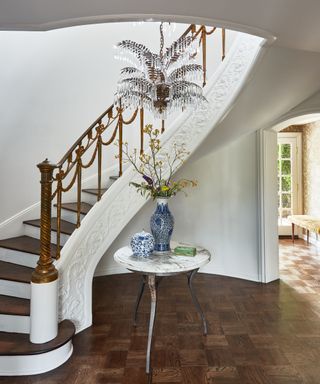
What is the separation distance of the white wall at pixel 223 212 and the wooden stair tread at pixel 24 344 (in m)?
1.89

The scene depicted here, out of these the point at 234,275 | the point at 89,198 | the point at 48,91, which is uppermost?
the point at 48,91

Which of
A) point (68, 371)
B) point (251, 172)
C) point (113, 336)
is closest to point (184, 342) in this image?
point (113, 336)

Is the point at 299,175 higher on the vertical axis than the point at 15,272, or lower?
higher

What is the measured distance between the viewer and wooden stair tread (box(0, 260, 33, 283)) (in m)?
2.23

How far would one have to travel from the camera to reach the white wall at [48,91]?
10.4 feet

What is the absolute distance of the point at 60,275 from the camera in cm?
223

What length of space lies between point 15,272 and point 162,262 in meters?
1.37

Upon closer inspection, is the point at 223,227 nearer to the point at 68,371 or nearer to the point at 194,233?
the point at 194,233

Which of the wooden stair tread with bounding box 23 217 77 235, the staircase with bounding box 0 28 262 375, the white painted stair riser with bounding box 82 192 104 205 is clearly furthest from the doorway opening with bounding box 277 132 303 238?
the wooden stair tread with bounding box 23 217 77 235

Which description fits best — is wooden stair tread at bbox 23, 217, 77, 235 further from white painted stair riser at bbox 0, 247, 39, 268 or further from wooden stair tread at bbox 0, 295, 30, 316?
wooden stair tread at bbox 0, 295, 30, 316

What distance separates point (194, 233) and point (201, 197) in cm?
55

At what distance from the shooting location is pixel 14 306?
6.96 feet

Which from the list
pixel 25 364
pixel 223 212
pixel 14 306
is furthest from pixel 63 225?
pixel 223 212

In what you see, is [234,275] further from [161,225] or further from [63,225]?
[63,225]
